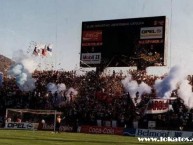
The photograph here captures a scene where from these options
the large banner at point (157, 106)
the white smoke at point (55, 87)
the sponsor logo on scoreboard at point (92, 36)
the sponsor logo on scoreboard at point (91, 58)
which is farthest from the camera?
the white smoke at point (55, 87)

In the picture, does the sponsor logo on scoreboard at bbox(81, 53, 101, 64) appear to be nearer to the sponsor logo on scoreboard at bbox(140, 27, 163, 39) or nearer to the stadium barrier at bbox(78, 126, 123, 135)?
the sponsor logo on scoreboard at bbox(140, 27, 163, 39)

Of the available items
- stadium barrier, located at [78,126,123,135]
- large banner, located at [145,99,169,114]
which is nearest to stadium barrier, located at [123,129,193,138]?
stadium barrier, located at [78,126,123,135]

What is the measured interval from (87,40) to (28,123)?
11.5 metres

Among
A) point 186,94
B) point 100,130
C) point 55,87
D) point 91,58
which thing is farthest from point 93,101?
point 186,94

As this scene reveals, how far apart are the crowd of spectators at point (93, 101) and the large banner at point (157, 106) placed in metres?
0.41

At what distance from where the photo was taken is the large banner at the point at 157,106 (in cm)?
4316

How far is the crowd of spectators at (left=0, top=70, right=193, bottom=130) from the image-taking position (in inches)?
1668

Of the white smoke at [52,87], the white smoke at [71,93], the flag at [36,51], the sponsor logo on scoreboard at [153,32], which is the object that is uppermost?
the sponsor logo on scoreboard at [153,32]

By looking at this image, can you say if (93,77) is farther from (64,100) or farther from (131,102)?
(131,102)

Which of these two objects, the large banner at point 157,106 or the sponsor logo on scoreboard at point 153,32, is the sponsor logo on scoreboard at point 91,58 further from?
the large banner at point 157,106

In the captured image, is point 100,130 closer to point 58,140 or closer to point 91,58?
point 91,58

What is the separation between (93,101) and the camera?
2008 inches

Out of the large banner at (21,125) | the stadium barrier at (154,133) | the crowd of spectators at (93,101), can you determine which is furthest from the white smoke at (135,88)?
the large banner at (21,125)

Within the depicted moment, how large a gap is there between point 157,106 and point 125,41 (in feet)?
35.8
